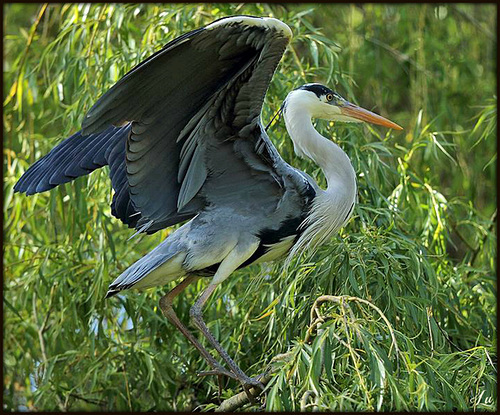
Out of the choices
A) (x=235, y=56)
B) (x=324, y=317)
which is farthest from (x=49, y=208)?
(x=324, y=317)

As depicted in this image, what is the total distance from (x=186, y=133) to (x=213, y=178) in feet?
0.62

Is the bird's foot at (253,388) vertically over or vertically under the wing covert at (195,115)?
under

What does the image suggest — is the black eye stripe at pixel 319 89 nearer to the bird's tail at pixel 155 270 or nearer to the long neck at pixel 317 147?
the long neck at pixel 317 147

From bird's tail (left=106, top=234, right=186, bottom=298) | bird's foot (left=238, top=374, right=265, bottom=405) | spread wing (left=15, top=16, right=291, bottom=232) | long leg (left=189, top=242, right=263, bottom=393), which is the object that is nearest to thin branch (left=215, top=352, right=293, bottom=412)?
bird's foot (left=238, top=374, right=265, bottom=405)

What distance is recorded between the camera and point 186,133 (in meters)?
→ 2.59

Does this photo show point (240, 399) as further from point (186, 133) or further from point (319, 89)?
point (319, 89)

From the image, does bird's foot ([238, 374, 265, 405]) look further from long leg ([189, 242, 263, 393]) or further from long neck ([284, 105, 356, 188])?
long neck ([284, 105, 356, 188])

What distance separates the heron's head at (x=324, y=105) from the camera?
108 inches

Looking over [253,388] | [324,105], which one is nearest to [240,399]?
[253,388]

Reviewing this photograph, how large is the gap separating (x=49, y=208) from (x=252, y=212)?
788 mm

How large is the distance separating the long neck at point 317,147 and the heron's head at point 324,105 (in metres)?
0.02

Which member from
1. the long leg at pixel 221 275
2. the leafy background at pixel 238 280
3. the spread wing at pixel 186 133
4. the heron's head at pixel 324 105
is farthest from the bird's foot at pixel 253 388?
the heron's head at pixel 324 105

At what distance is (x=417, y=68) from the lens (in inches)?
154

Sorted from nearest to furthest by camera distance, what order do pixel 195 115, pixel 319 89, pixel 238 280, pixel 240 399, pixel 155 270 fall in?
pixel 240 399
pixel 195 115
pixel 155 270
pixel 319 89
pixel 238 280
